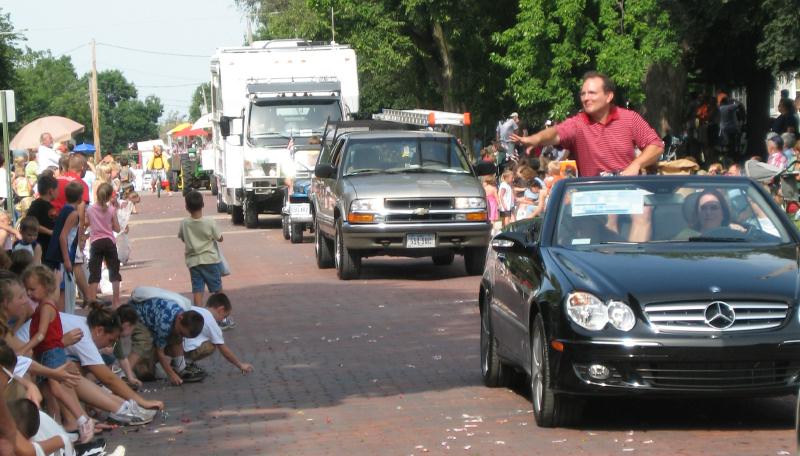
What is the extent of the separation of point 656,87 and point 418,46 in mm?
16521

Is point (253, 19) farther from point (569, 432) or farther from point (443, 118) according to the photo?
point (569, 432)

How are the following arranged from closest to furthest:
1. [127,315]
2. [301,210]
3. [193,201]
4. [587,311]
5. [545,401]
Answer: [587,311], [545,401], [127,315], [193,201], [301,210]

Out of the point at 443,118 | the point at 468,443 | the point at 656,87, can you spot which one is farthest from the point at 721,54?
the point at 468,443

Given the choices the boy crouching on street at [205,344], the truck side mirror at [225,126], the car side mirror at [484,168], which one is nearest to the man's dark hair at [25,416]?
the boy crouching on street at [205,344]

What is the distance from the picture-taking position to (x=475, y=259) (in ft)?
66.2

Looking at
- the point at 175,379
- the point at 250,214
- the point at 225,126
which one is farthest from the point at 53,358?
the point at 250,214

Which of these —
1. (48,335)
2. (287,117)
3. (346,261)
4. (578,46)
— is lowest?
(346,261)

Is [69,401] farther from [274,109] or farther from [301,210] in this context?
[274,109]

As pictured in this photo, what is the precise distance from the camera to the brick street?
8703 millimetres

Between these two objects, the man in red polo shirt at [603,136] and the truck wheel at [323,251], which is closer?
the man in red polo shirt at [603,136]

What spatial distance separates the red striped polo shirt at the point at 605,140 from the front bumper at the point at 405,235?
318 inches

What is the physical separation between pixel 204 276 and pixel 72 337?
5.54 m

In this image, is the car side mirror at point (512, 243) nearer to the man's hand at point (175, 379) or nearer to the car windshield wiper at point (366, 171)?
the man's hand at point (175, 379)

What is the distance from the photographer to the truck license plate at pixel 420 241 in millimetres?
19359
